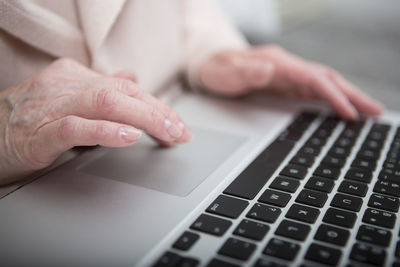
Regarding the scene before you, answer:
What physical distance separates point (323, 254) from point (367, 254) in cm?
4

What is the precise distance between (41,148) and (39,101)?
0.19ft

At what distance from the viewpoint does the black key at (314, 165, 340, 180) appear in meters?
0.46

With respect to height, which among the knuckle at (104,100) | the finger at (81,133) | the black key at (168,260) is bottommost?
the black key at (168,260)

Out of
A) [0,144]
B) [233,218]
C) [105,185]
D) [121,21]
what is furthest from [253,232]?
[121,21]

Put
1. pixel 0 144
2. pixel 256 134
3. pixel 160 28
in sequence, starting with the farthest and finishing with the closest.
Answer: pixel 160 28 → pixel 256 134 → pixel 0 144

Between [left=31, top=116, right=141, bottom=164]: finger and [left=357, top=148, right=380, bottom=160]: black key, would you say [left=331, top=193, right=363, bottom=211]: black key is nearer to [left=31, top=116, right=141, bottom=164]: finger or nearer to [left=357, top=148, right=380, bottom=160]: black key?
[left=357, top=148, right=380, bottom=160]: black key

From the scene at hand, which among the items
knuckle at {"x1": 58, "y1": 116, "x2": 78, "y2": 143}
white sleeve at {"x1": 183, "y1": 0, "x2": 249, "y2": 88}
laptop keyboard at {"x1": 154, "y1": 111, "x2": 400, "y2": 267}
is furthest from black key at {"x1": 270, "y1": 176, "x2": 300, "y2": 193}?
white sleeve at {"x1": 183, "y1": 0, "x2": 249, "y2": 88}

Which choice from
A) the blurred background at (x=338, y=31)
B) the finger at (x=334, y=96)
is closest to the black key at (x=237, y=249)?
the finger at (x=334, y=96)

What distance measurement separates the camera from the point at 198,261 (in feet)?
1.04

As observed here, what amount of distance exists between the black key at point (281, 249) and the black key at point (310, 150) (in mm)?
199

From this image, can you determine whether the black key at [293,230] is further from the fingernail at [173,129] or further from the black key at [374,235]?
the fingernail at [173,129]

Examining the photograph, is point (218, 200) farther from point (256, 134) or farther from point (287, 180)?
point (256, 134)

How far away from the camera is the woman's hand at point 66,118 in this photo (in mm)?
403

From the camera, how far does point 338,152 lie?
1.71 ft
